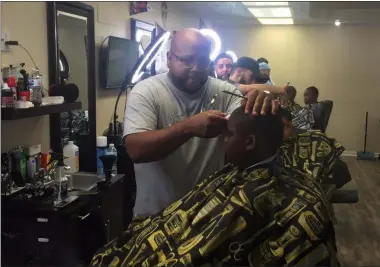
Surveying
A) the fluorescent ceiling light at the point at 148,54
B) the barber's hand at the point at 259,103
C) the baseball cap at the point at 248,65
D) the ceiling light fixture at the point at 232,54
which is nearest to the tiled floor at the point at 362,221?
the baseball cap at the point at 248,65

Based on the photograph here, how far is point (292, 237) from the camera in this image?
0.87m

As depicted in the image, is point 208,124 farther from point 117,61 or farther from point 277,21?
point 277,21

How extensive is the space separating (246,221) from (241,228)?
0.02 m

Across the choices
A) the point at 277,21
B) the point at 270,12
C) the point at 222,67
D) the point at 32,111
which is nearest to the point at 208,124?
the point at 32,111

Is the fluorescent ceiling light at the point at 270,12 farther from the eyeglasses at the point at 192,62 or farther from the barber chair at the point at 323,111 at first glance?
the eyeglasses at the point at 192,62

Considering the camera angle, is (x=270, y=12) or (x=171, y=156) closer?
(x=171, y=156)

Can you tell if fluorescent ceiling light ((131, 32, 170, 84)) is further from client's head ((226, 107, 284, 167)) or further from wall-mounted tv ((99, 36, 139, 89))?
client's head ((226, 107, 284, 167))

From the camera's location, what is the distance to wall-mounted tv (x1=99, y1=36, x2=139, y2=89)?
9.37 feet

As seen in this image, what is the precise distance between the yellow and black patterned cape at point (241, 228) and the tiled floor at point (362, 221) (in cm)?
194

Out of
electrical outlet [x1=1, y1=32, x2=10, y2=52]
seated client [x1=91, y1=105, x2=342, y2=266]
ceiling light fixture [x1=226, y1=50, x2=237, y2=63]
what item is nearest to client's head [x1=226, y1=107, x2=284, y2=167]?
seated client [x1=91, y1=105, x2=342, y2=266]

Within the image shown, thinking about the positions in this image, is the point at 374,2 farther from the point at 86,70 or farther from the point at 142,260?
the point at 142,260

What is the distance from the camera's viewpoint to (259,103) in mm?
931

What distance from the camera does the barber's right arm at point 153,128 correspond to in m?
0.98

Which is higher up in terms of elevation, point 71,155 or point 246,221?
point 246,221
